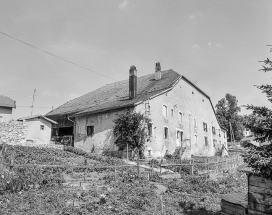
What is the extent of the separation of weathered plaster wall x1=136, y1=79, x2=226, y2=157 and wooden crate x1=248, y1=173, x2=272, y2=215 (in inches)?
665

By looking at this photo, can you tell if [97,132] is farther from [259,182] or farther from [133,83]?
[259,182]

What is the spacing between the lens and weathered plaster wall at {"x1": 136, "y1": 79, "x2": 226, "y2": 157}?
23.9 m

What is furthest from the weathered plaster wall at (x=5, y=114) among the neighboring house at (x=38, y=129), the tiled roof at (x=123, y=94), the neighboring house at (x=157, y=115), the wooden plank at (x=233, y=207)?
the wooden plank at (x=233, y=207)

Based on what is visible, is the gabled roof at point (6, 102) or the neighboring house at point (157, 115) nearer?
the neighboring house at point (157, 115)

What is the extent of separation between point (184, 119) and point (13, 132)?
750 inches

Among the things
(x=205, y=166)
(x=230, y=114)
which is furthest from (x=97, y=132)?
(x=230, y=114)

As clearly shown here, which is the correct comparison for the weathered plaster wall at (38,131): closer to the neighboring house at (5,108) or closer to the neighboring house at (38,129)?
the neighboring house at (38,129)

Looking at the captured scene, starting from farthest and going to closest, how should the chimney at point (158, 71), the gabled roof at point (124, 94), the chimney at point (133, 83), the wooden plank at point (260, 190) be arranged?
the chimney at point (158, 71) → the chimney at point (133, 83) → the gabled roof at point (124, 94) → the wooden plank at point (260, 190)

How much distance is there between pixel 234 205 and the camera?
236 inches

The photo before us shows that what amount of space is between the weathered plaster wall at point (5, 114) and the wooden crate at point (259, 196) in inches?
1309

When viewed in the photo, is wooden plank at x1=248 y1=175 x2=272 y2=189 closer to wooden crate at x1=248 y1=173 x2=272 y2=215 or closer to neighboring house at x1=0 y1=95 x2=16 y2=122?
wooden crate at x1=248 y1=173 x2=272 y2=215

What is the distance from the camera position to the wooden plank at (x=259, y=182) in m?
5.53

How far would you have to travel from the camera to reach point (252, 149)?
5.89 metres

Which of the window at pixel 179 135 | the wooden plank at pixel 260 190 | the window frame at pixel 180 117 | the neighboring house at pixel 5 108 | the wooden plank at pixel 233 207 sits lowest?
the wooden plank at pixel 233 207
